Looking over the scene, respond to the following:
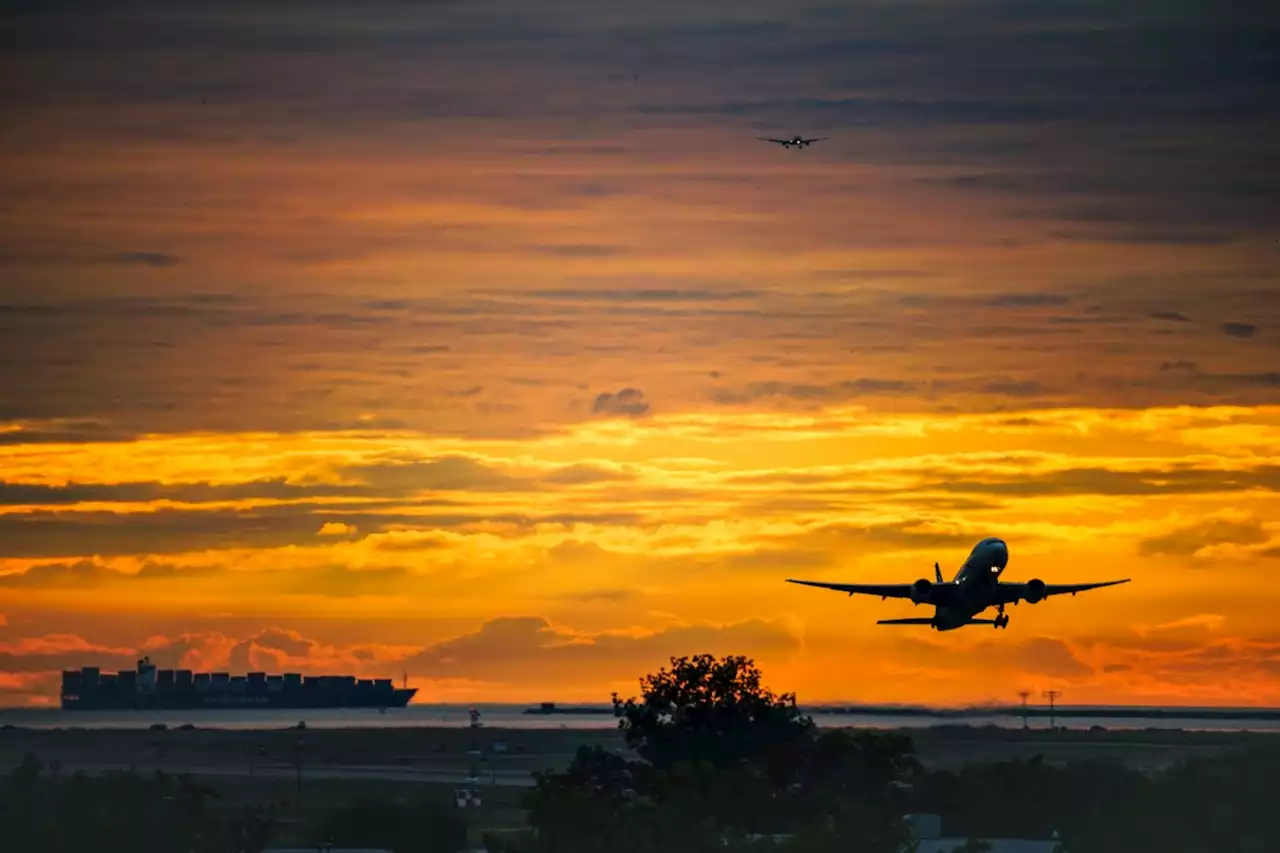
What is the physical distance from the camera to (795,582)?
Result: 648 feet

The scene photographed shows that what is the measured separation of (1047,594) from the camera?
19325 cm

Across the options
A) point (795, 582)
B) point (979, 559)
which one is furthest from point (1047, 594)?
point (795, 582)

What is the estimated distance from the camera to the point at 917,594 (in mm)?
198250

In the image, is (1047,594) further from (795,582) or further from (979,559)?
(795,582)

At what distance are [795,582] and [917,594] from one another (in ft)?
32.5

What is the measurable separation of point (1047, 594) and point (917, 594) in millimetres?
10818

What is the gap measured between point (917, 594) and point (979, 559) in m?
9.56

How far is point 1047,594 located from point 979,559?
715 cm

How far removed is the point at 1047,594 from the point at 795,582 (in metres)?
19.9
